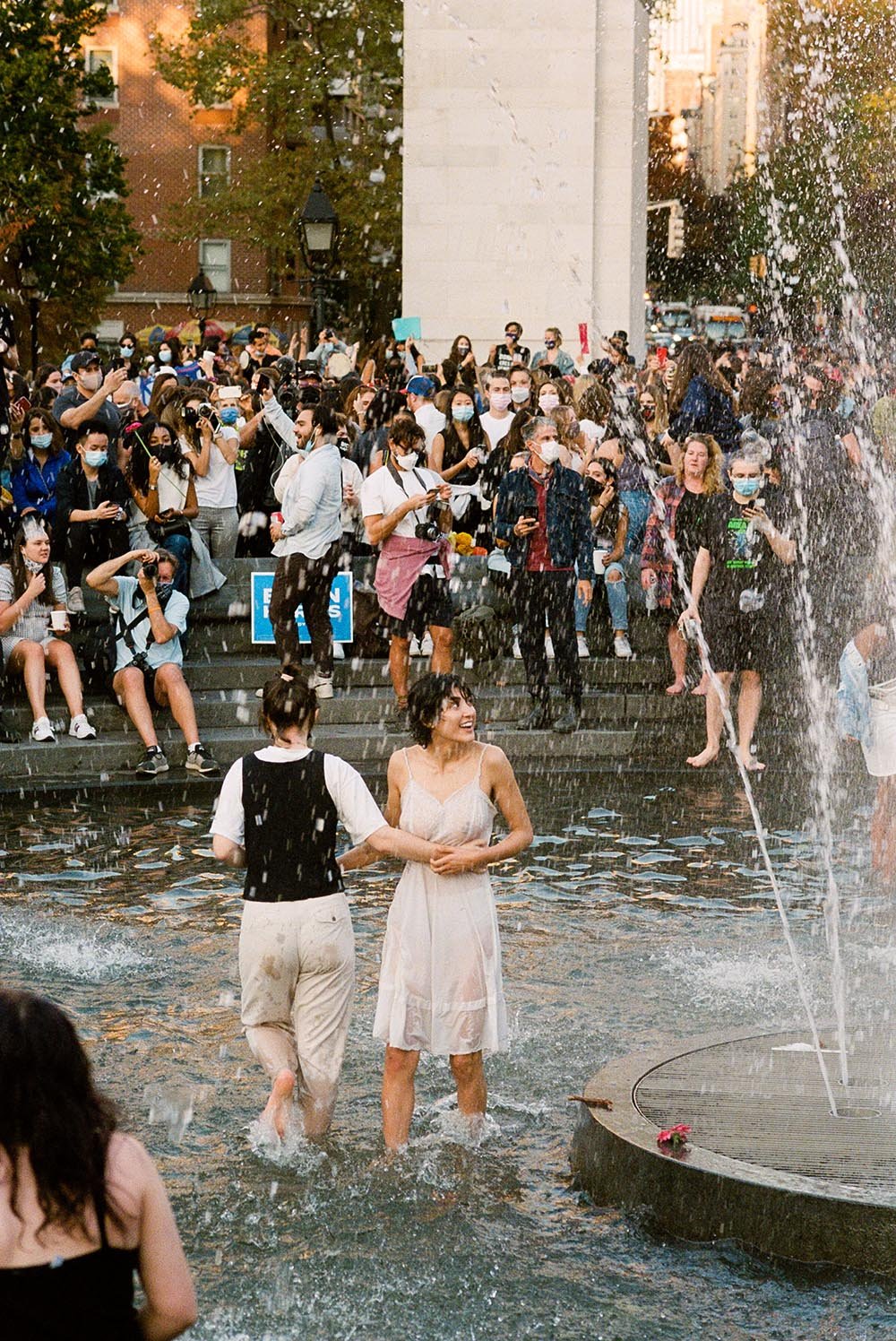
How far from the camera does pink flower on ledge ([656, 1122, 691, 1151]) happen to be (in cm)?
573

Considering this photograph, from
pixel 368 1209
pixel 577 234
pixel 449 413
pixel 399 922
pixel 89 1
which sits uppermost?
pixel 89 1

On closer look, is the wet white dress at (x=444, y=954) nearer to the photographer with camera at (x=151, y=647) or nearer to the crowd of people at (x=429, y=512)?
the crowd of people at (x=429, y=512)

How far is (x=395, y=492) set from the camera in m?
13.3

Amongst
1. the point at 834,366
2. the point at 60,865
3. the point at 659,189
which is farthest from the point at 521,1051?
the point at 659,189

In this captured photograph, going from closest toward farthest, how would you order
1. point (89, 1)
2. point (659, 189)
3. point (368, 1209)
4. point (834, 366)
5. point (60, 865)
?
point (368, 1209)
point (60, 865)
point (834, 366)
point (89, 1)
point (659, 189)

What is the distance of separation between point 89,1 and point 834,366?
2841 cm

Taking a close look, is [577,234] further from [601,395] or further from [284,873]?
[284,873]

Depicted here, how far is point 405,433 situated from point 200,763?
2496mm

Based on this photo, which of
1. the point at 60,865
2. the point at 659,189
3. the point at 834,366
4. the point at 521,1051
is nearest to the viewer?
the point at 521,1051

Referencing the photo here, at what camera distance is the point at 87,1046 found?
7.61m

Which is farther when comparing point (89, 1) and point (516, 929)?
point (89, 1)

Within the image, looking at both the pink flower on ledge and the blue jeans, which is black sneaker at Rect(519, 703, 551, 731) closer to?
the blue jeans

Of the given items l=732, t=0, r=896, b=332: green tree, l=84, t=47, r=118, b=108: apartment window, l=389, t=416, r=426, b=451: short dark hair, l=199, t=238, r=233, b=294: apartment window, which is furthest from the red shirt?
l=199, t=238, r=233, b=294: apartment window

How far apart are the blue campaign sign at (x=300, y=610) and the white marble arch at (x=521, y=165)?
37.1 ft
